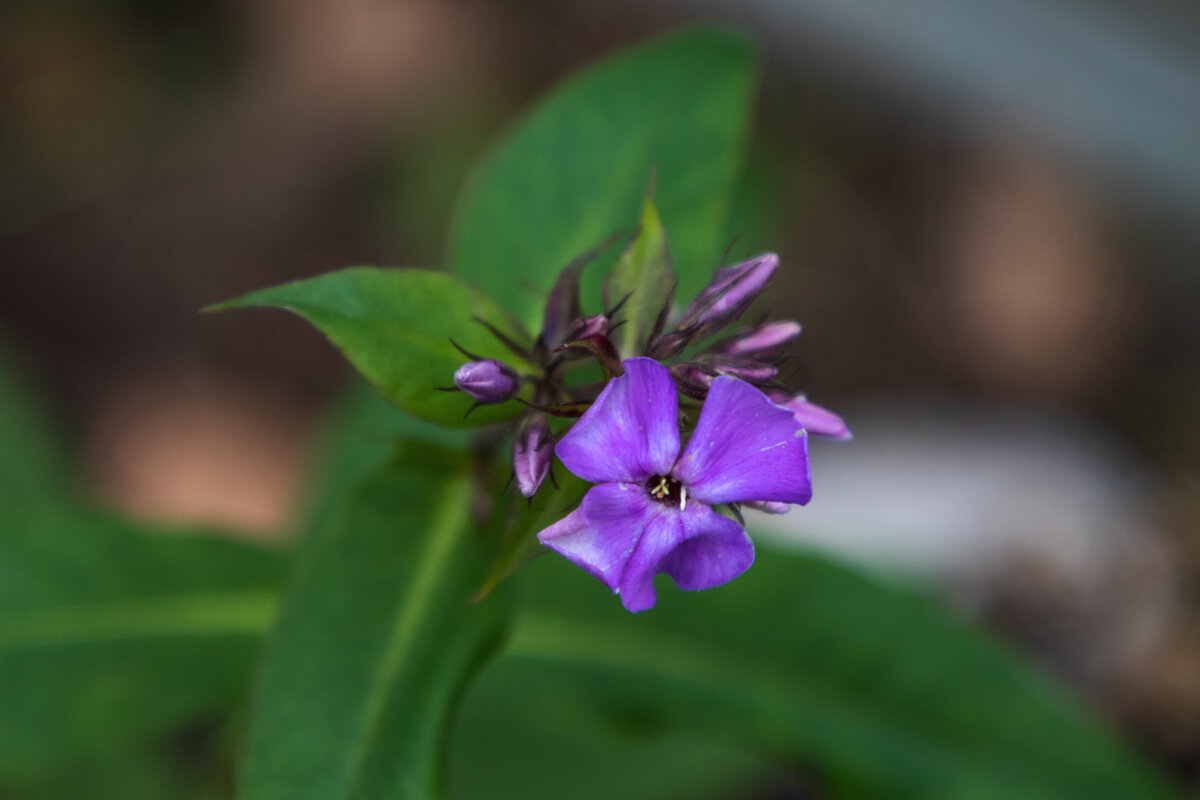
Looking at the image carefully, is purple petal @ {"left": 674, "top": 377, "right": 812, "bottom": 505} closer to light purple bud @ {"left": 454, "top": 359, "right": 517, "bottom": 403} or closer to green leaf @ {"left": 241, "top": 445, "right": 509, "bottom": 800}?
light purple bud @ {"left": 454, "top": 359, "right": 517, "bottom": 403}

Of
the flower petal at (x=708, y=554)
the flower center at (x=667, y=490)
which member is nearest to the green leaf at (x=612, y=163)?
the flower center at (x=667, y=490)

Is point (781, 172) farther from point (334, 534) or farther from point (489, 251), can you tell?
point (334, 534)

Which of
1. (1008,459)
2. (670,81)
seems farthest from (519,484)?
(1008,459)

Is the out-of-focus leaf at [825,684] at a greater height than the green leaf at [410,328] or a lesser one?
lesser

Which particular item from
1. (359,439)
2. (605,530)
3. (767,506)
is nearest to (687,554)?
(605,530)

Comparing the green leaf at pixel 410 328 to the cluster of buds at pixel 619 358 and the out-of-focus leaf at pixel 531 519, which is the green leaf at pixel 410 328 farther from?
the out-of-focus leaf at pixel 531 519

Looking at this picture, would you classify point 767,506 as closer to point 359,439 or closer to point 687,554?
point 687,554
